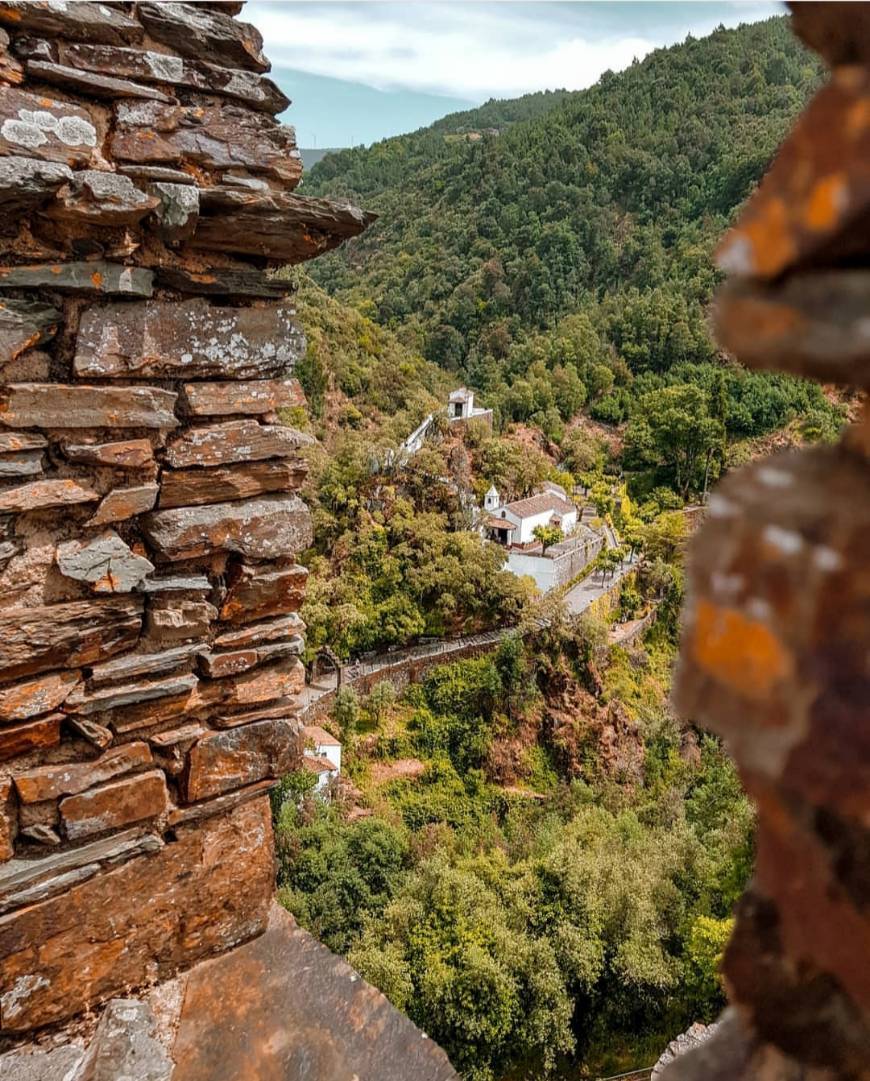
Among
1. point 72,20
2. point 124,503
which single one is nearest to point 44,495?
point 124,503

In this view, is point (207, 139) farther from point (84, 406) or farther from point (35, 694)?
point (35, 694)

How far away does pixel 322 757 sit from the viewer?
20.7 meters

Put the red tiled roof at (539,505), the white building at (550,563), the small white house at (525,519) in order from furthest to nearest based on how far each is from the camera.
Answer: the red tiled roof at (539,505) → the small white house at (525,519) → the white building at (550,563)

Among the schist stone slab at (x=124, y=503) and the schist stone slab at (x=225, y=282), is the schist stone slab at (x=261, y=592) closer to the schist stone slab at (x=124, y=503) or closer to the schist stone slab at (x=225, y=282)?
the schist stone slab at (x=124, y=503)

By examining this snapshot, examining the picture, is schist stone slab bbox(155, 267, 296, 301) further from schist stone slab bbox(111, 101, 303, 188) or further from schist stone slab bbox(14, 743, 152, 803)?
schist stone slab bbox(14, 743, 152, 803)

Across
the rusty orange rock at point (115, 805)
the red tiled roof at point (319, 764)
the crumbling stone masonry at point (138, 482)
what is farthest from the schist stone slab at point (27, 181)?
the red tiled roof at point (319, 764)

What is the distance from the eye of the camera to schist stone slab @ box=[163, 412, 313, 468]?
2650 mm

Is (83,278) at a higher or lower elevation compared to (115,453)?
higher

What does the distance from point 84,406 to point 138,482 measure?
0.29m

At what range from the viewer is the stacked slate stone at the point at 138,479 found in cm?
235

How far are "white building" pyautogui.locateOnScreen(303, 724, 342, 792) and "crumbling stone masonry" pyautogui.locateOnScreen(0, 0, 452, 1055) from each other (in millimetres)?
17653

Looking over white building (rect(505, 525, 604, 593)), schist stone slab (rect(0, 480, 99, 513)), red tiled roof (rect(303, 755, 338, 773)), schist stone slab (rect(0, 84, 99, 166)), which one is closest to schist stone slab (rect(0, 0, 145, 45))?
schist stone slab (rect(0, 84, 99, 166))

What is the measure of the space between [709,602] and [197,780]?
2477mm

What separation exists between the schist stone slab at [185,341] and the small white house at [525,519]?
2827cm
